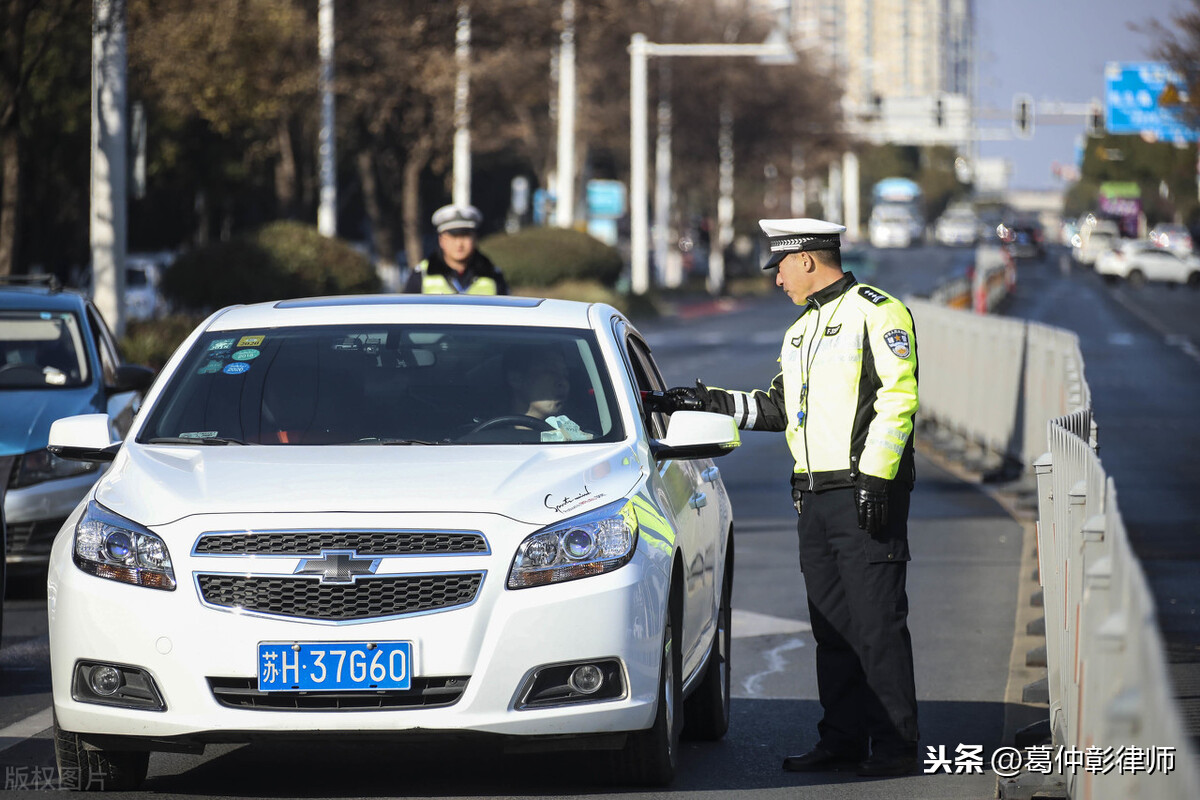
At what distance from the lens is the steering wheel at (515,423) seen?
21.2 ft

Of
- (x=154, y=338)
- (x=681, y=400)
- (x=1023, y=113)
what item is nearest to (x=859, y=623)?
(x=681, y=400)

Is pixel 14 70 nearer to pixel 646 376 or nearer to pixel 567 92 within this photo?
pixel 646 376

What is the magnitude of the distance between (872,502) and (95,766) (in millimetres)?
2485

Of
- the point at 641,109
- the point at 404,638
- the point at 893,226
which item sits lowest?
the point at 893,226

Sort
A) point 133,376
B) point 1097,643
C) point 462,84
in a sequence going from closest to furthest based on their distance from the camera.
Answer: point 1097,643, point 133,376, point 462,84

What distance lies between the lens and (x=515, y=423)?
6496 millimetres

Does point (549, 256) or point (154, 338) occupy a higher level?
point (154, 338)

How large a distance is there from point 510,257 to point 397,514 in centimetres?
4029

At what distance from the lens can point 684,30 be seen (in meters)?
71.9

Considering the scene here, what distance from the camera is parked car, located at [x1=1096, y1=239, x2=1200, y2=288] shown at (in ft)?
254

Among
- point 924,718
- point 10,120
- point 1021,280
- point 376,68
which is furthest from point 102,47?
point 1021,280

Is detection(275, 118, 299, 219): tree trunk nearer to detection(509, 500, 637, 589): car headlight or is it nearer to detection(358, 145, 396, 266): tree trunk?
detection(358, 145, 396, 266): tree trunk

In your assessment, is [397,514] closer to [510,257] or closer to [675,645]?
[675,645]

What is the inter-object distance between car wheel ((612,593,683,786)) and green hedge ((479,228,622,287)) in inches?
1530
